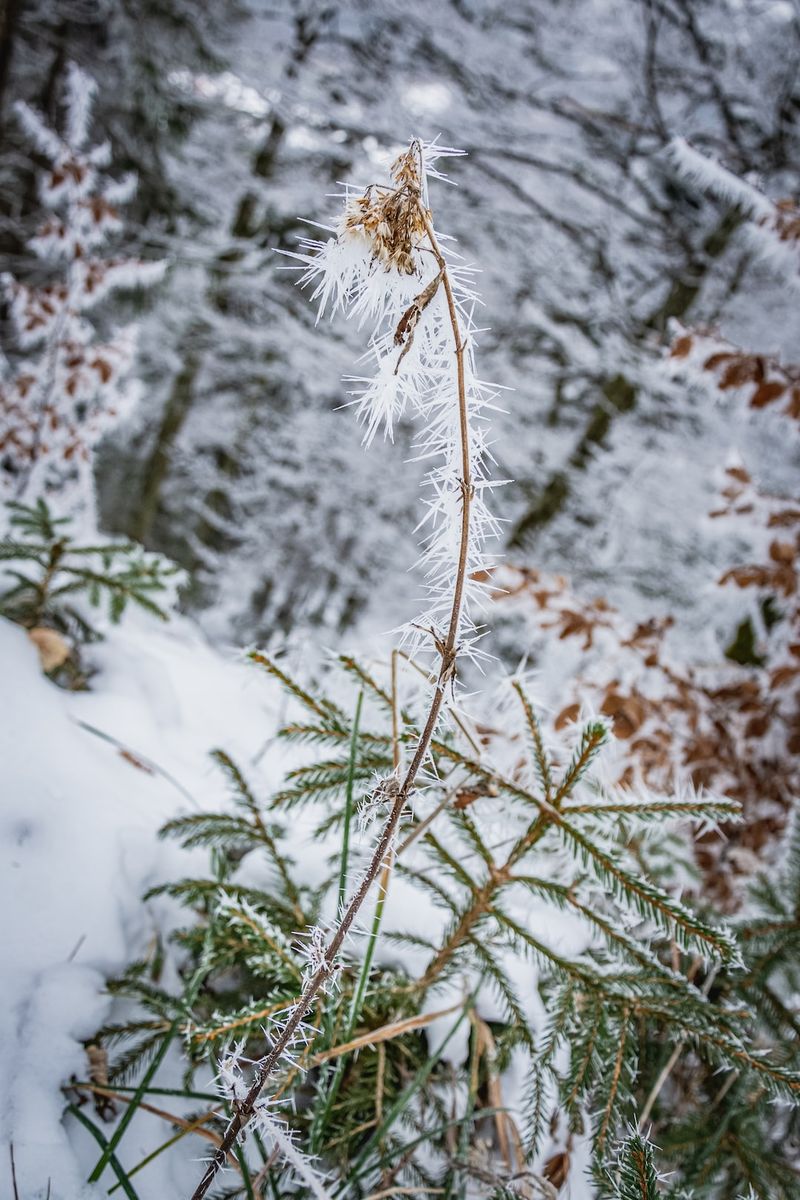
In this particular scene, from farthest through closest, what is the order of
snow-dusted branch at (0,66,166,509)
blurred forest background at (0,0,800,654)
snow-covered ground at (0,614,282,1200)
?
blurred forest background at (0,0,800,654)
snow-dusted branch at (0,66,166,509)
snow-covered ground at (0,614,282,1200)

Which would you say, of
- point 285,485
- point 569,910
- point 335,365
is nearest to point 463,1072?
point 569,910

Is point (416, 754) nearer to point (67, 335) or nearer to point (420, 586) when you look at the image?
point (420, 586)

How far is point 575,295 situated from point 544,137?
1.37 meters

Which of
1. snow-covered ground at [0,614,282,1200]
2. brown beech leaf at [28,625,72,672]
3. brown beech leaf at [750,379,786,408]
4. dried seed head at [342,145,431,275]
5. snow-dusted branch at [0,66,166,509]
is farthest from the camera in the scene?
snow-dusted branch at [0,66,166,509]

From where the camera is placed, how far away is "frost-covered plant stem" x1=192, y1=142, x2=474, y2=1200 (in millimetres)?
546

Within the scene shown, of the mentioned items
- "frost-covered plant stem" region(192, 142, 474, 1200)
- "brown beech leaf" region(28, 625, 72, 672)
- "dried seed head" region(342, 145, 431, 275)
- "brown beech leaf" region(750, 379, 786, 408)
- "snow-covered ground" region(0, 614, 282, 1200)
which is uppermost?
"brown beech leaf" region(750, 379, 786, 408)

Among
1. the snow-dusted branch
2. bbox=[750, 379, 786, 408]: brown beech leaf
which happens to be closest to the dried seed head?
bbox=[750, 379, 786, 408]: brown beech leaf

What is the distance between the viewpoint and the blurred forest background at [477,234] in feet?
14.7

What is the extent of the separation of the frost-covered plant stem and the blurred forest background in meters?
2.33

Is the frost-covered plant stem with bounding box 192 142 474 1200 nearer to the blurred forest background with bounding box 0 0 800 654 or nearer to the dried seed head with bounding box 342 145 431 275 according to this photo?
the dried seed head with bounding box 342 145 431 275

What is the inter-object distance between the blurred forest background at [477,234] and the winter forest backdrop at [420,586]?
0.05 m

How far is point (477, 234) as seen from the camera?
6.29 m

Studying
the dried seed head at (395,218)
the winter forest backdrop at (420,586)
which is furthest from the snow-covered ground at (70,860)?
the dried seed head at (395,218)

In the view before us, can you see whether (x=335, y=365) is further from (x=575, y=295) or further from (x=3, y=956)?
(x=3, y=956)
